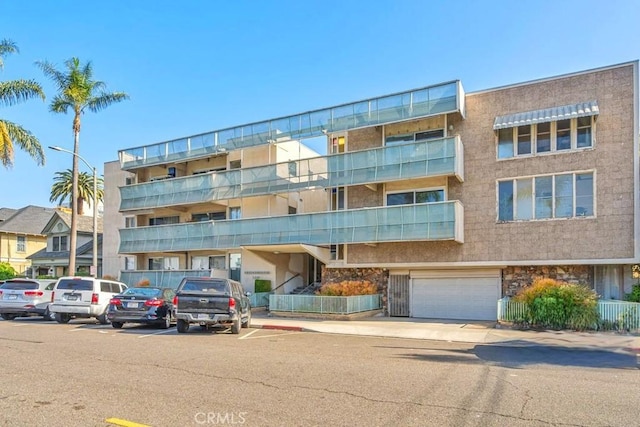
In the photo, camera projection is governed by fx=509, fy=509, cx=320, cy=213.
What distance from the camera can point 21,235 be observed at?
49094 mm

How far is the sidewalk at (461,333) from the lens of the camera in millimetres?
13594

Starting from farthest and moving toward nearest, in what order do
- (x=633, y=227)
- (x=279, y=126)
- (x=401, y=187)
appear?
(x=279, y=126)
(x=401, y=187)
(x=633, y=227)

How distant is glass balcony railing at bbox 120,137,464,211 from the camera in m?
21.1

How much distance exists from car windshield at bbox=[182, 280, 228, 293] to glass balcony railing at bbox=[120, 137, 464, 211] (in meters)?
9.43

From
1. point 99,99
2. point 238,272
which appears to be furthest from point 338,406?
point 99,99

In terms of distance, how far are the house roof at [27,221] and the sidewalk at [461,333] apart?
38.9 meters

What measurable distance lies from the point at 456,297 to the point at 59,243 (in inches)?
1423

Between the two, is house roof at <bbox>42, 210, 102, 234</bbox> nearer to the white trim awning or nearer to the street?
the street

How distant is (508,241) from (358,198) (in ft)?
23.2

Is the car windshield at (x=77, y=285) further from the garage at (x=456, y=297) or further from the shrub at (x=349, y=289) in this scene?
the garage at (x=456, y=297)

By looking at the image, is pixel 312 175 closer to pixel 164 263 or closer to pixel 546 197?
pixel 546 197

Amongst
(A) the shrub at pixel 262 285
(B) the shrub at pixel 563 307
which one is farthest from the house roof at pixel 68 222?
(B) the shrub at pixel 563 307

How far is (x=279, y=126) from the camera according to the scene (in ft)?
85.6

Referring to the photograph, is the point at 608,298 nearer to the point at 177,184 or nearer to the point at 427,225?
the point at 427,225
